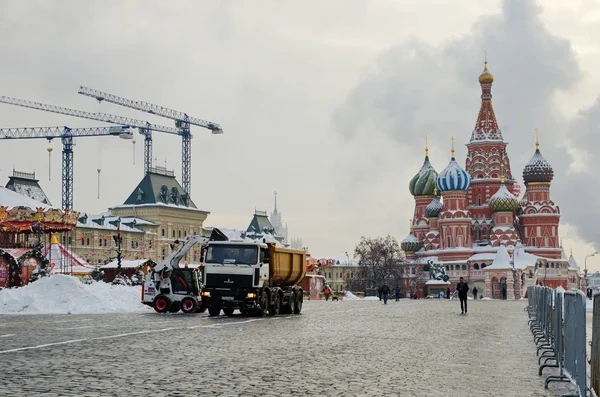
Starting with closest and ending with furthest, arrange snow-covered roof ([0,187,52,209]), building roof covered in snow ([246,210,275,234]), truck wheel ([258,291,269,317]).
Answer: truck wheel ([258,291,269,317]) → snow-covered roof ([0,187,52,209]) → building roof covered in snow ([246,210,275,234])

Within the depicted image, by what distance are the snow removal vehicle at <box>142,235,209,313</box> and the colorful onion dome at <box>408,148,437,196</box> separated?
103 m

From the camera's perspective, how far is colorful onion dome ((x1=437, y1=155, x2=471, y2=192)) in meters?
124

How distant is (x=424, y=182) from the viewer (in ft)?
453

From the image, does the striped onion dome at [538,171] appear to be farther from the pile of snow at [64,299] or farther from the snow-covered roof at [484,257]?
the pile of snow at [64,299]

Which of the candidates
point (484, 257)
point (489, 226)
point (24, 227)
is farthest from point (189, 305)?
point (489, 226)

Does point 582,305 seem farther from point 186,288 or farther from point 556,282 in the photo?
point 556,282

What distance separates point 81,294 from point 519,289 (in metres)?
86.1

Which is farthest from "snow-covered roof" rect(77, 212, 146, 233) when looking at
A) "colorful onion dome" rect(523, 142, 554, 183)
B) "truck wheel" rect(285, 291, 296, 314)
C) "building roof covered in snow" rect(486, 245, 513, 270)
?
"truck wheel" rect(285, 291, 296, 314)

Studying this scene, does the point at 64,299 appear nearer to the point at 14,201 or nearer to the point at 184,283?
the point at 184,283

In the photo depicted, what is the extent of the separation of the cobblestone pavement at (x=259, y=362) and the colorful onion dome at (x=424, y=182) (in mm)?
114732

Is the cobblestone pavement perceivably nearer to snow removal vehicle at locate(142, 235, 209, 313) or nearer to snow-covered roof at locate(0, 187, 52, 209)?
snow removal vehicle at locate(142, 235, 209, 313)

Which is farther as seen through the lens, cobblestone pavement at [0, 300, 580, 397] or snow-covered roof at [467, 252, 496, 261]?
snow-covered roof at [467, 252, 496, 261]

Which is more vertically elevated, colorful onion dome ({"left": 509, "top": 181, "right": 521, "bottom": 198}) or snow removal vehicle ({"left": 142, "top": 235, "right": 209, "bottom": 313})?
colorful onion dome ({"left": 509, "top": 181, "right": 521, "bottom": 198})

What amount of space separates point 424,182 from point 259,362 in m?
125
